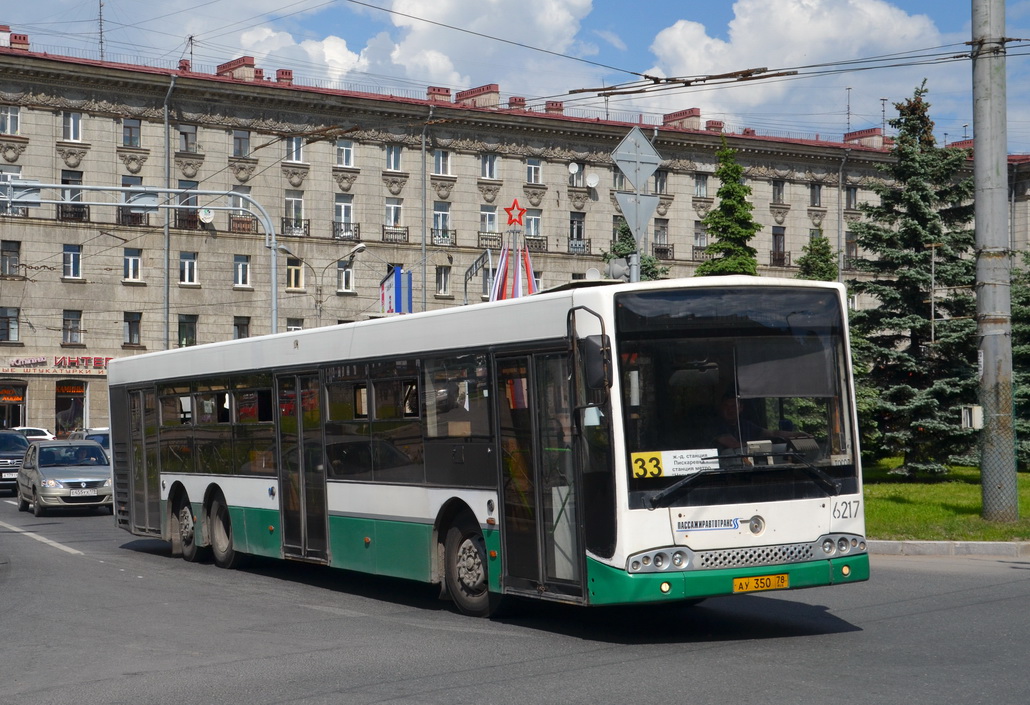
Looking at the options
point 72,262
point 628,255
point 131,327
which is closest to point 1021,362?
point 628,255

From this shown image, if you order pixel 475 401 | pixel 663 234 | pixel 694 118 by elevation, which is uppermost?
pixel 694 118

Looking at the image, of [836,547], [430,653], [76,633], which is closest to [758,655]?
[836,547]

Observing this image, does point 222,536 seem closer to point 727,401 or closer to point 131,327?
point 727,401

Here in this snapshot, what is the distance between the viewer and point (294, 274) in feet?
199

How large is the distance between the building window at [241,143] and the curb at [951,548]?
150 ft

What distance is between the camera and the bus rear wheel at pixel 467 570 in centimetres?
1146

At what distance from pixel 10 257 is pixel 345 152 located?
1443 cm

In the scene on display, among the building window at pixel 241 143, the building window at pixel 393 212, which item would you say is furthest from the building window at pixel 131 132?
the building window at pixel 393 212

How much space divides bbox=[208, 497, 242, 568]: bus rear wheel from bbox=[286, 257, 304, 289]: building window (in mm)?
44312

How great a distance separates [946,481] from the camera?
28.8 meters

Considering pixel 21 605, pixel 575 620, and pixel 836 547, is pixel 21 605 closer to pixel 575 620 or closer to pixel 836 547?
pixel 575 620

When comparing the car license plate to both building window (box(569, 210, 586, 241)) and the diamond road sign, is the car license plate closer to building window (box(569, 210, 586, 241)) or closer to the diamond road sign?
the diamond road sign

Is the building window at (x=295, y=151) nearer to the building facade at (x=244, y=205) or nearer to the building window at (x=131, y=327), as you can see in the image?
the building facade at (x=244, y=205)

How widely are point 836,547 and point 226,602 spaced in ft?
19.4
